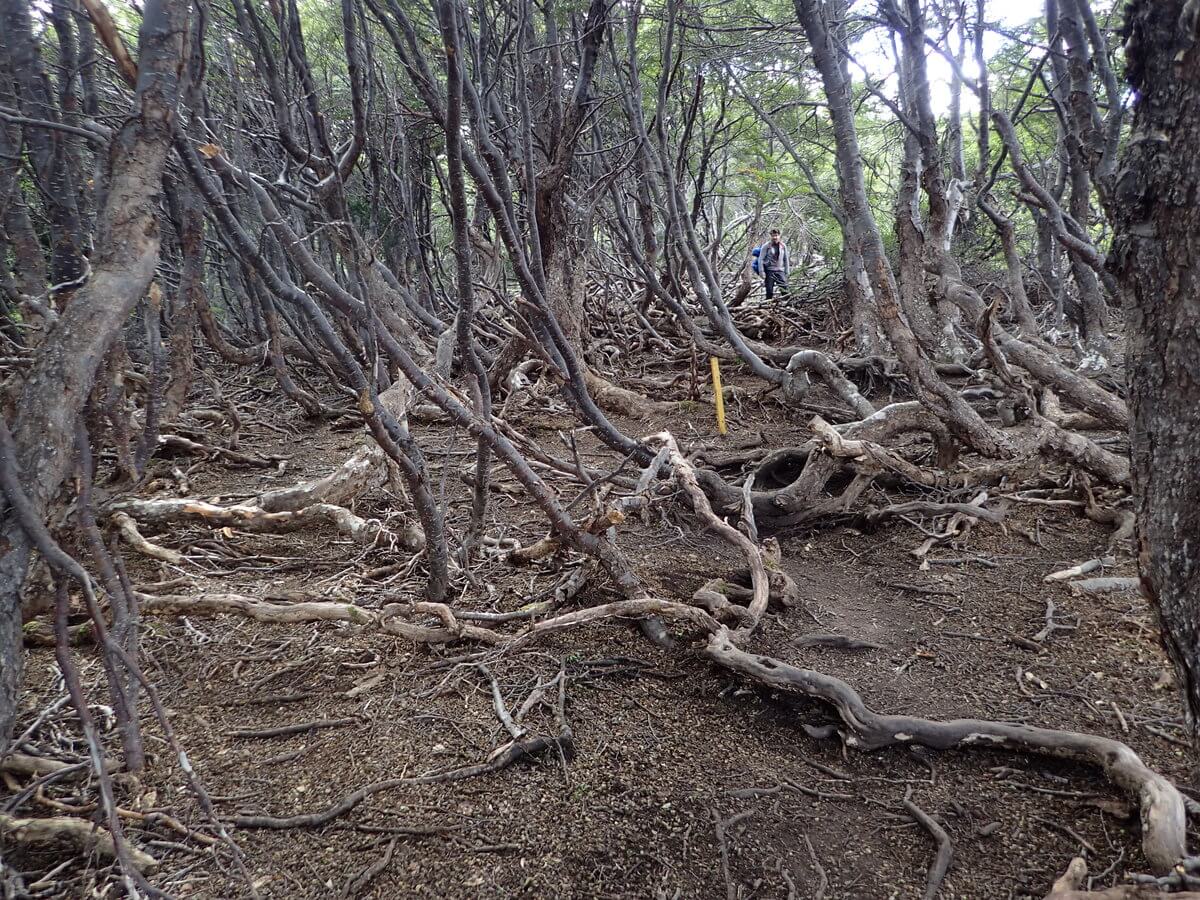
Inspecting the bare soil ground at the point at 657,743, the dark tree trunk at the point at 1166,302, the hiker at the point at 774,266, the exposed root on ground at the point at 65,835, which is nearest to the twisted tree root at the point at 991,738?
the bare soil ground at the point at 657,743

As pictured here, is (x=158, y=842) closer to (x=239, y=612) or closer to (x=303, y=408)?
(x=239, y=612)

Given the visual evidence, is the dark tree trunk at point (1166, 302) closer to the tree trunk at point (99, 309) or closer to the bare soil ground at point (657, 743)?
the bare soil ground at point (657, 743)

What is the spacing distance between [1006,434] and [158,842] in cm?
423

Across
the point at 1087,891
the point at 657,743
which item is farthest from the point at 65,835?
the point at 1087,891

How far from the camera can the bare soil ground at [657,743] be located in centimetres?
168

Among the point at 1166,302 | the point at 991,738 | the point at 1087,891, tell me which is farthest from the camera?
the point at 991,738

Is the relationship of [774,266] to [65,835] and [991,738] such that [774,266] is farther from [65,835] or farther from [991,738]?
[65,835]

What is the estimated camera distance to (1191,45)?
106 centimetres

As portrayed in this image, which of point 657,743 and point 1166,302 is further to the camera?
point 657,743

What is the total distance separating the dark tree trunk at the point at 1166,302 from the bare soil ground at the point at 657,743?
2.71 feet

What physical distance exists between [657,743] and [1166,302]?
172cm

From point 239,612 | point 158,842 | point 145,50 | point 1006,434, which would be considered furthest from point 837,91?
point 158,842

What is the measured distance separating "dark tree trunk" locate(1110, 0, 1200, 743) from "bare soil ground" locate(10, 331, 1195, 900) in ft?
2.71

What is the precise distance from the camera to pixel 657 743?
214 centimetres
